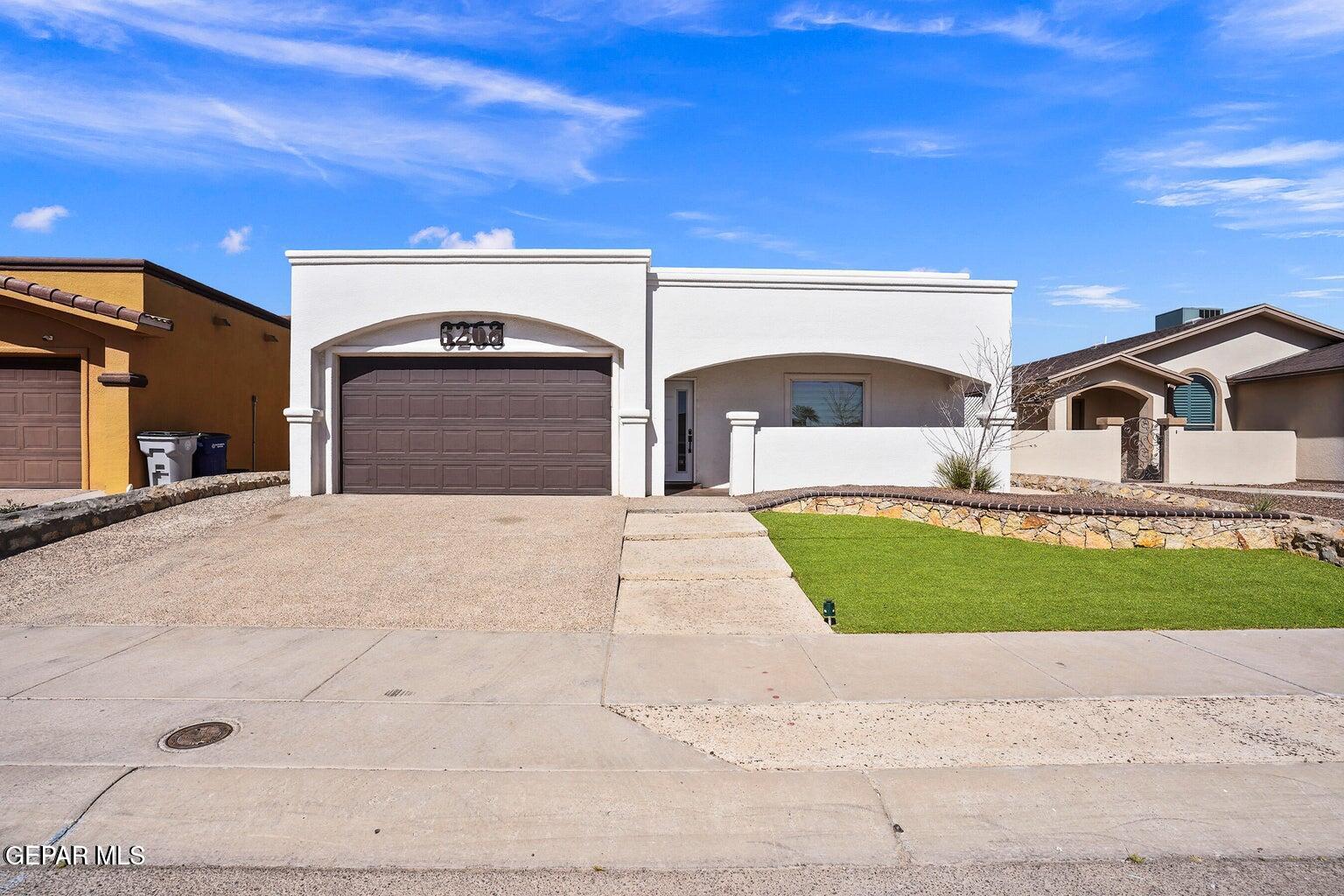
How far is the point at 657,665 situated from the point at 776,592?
8.32ft

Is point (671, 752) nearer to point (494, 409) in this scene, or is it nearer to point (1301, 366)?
point (494, 409)

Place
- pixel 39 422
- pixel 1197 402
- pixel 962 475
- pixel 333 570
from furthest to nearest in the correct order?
pixel 1197 402, pixel 39 422, pixel 962 475, pixel 333 570

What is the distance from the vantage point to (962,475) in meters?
14.9

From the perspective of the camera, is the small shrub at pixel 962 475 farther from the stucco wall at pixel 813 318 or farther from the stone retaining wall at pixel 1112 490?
the stone retaining wall at pixel 1112 490

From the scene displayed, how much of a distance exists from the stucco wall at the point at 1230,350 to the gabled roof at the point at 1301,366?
312 millimetres

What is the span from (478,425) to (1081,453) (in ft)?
49.3

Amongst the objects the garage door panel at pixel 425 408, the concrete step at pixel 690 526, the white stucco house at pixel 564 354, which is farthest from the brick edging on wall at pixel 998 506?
the garage door panel at pixel 425 408

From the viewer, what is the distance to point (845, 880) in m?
3.61

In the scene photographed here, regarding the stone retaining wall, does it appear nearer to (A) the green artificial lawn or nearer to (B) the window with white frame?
(A) the green artificial lawn

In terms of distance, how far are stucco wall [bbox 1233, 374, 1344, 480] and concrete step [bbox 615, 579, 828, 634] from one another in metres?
20.1

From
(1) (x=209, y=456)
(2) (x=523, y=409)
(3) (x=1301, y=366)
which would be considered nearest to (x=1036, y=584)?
(2) (x=523, y=409)

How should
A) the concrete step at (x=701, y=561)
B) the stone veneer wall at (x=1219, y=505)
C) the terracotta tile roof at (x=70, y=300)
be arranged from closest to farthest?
the concrete step at (x=701, y=561) → the stone veneer wall at (x=1219, y=505) → the terracotta tile roof at (x=70, y=300)

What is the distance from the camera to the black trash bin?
1545 centimetres

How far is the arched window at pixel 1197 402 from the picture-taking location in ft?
79.7
